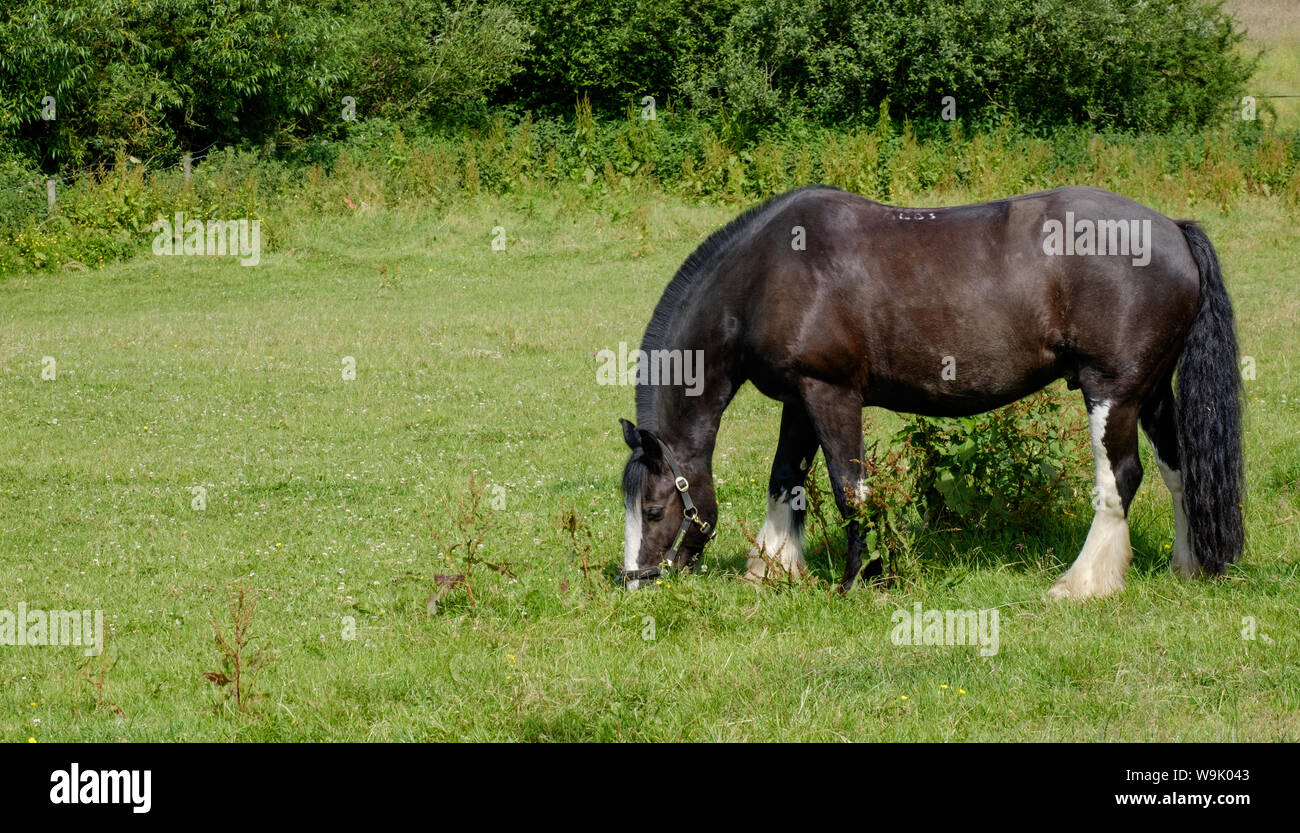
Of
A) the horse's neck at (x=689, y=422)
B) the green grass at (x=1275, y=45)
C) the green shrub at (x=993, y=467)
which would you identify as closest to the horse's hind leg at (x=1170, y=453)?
the green shrub at (x=993, y=467)

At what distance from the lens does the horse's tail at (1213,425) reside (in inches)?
278

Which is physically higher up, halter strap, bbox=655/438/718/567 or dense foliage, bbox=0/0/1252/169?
dense foliage, bbox=0/0/1252/169

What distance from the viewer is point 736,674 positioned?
5.92 m

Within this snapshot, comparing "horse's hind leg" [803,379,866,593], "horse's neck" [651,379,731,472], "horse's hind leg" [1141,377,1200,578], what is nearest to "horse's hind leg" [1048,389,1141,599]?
"horse's hind leg" [1141,377,1200,578]

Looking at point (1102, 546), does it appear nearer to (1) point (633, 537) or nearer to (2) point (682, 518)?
(2) point (682, 518)

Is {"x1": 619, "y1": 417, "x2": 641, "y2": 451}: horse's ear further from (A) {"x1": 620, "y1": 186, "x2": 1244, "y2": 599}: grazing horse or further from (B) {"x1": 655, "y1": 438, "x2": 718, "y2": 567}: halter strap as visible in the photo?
(B) {"x1": 655, "y1": 438, "x2": 718, "y2": 567}: halter strap

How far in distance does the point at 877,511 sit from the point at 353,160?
21611mm

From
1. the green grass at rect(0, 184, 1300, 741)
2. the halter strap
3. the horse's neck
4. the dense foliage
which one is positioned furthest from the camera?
the dense foliage

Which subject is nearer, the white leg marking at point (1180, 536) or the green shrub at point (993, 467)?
the white leg marking at point (1180, 536)

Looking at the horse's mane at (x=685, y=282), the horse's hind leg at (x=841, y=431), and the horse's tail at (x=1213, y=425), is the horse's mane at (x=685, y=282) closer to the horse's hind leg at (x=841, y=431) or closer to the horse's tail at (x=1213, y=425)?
the horse's hind leg at (x=841, y=431)

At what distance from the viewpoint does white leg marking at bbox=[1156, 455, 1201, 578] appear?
7176mm

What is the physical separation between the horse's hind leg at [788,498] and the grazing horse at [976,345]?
0.33m

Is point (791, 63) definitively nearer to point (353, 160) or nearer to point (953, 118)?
point (953, 118)

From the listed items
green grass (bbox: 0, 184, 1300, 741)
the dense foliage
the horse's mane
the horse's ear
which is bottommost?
green grass (bbox: 0, 184, 1300, 741)
